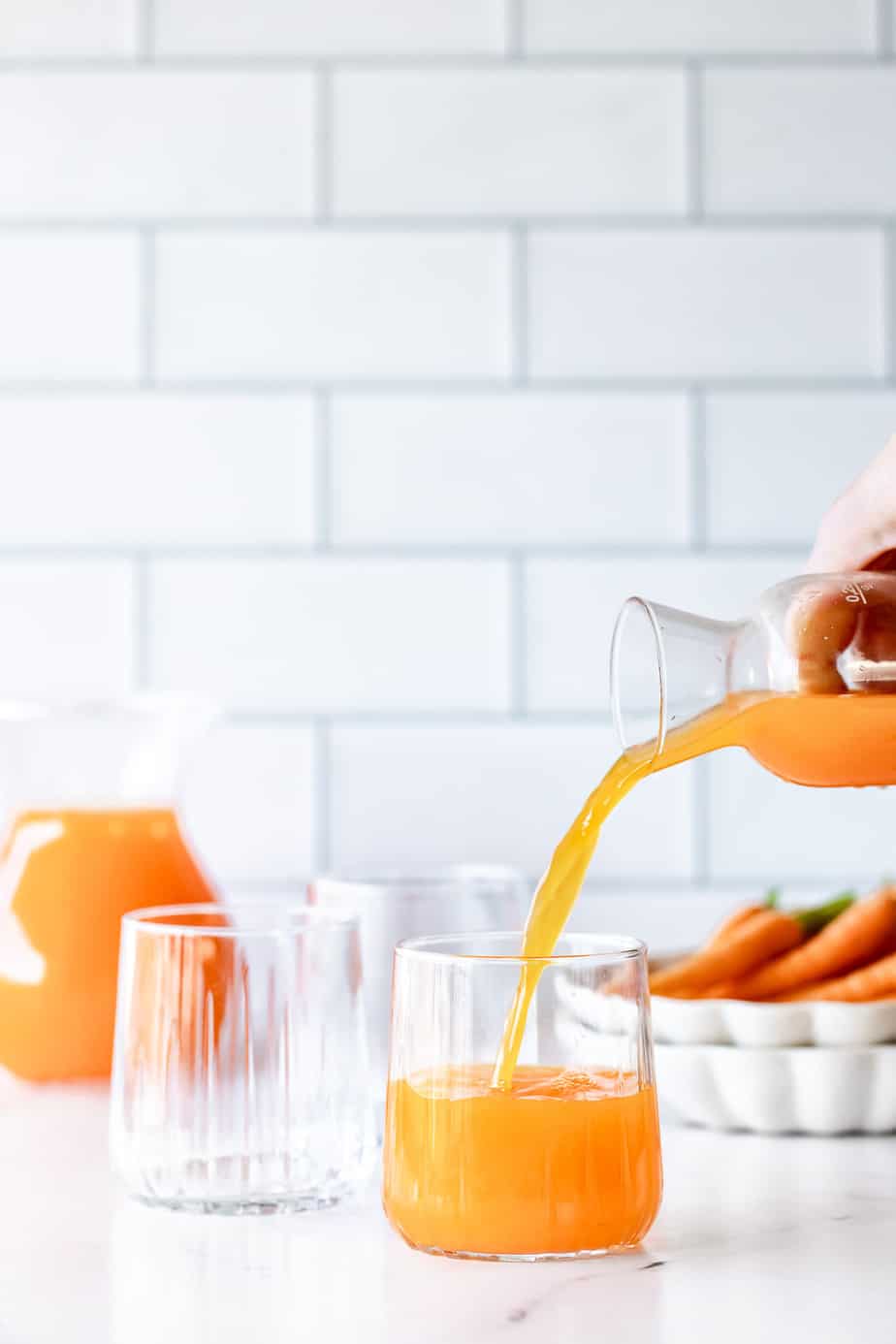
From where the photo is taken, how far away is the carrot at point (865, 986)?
35.1 inches

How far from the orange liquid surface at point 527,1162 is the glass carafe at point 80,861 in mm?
375

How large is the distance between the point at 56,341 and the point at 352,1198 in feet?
3.60

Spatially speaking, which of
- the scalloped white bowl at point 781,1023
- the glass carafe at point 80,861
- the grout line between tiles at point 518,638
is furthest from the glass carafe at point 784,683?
the grout line between tiles at point 518,638

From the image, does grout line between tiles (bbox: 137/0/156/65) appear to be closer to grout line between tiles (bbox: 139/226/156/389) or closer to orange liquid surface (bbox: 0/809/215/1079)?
grout line between tiles (bbox: 139/226/156/389)

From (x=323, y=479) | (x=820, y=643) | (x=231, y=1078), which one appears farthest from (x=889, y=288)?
(x=231, y=1078)

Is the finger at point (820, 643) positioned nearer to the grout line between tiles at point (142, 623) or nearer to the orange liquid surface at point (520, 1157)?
the orange liquid surface at point (520, 1157)

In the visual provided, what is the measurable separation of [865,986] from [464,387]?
0.87 m

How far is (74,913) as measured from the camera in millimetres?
978

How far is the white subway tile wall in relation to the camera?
1.61 meters

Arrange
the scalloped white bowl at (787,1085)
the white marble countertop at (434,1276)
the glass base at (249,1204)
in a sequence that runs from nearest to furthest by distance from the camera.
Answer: the white marble countertop at (434,1276), the glass base at (249,1204), the scalloped white bowl at (787,1085)

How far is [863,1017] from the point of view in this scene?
2.76 feet

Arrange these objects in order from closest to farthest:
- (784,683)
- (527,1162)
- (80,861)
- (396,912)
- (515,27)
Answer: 1. (527,1162)
2. (784,683)
3. (396,912)
4. (80,861)
5. (515,27)

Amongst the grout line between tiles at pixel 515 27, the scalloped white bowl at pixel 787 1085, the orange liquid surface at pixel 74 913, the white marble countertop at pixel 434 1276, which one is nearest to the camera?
the white marble countertop at pixel 434 1276

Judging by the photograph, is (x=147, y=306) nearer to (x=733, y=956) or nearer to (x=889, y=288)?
(x=889, y=288)
